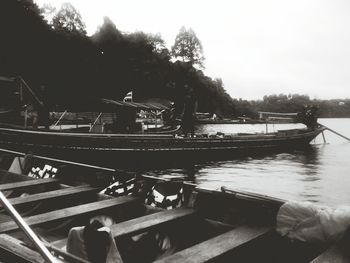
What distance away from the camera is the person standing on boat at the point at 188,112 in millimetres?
18961

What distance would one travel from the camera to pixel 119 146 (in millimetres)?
16641

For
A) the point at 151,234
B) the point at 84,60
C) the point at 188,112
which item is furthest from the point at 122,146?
the point at 84,60

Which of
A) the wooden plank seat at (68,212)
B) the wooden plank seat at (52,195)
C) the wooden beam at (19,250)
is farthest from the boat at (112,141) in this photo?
the wooden beam at (19,250)

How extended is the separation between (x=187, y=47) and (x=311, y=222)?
89392mm

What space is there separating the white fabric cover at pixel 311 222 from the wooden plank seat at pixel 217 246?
33 centimetres

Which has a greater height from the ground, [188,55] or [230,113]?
[188,55]

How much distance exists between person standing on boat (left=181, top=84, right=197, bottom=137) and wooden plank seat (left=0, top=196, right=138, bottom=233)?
44.9 ft

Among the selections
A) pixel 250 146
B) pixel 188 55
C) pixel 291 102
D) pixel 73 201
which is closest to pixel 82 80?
pixel 250 146

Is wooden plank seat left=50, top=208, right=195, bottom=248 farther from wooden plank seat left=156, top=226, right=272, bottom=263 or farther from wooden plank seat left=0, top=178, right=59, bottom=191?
wooden plank seat left=0, top=178, right=59, bottom=191

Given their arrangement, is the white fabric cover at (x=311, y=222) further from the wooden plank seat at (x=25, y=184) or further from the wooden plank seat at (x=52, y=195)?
the wooden plank seat at (x=25, y=184)

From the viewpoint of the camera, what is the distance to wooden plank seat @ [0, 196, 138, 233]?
414 centimetres

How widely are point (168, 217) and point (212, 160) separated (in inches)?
686

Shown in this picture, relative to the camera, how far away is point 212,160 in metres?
21.7

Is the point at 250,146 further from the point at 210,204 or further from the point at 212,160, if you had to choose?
the point at 210,204
